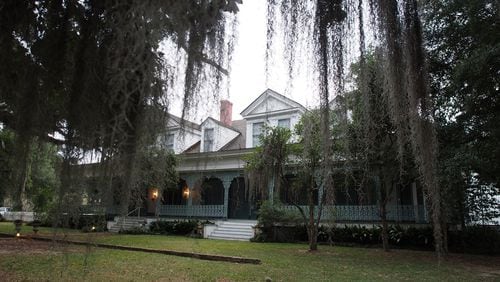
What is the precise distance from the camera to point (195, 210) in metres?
19.1

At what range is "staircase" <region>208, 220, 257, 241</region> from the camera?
15.9 meters

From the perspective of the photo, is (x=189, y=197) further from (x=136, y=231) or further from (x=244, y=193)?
(x=136, y=231)

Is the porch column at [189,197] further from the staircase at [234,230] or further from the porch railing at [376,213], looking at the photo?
the porch railing at [376,213]

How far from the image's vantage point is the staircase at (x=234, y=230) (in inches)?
627

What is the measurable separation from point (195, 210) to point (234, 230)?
10.6 ft

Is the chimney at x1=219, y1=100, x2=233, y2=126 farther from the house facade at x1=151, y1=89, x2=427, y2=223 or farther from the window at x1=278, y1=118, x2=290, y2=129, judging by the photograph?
the window at x1=278, y1=118, x2=290, y2=129

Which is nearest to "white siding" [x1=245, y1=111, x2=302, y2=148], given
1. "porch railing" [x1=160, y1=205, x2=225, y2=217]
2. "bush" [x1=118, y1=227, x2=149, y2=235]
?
"porch railing" [x1=160, y1=205, x2=225, y2=217]

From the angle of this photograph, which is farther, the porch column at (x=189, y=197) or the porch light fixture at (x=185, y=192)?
the porch light fixture at (x=185, y=192)

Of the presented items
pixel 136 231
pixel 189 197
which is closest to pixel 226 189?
pixel 189 197

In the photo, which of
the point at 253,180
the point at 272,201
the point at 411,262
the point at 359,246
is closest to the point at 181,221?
the point at 272,201

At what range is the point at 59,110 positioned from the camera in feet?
7.55

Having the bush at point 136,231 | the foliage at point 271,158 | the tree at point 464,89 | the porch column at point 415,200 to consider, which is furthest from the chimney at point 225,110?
the bush at point 136,231

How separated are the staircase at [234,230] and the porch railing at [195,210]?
810 mm

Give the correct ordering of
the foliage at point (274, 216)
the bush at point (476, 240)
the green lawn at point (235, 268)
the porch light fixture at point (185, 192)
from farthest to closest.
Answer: the porch light fixture at point (185, 192)
the foliage at point (274, 216)
the bush at point (476, 240)
the green lawn at point (235, 268)
